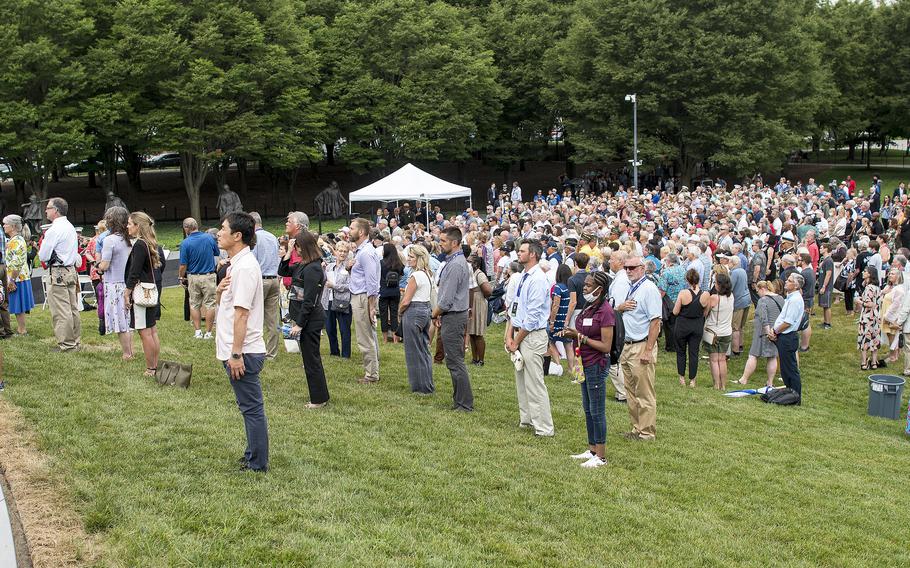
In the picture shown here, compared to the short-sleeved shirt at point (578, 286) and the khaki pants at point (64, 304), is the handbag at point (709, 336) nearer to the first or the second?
the short-sleeved shirt at point (578, 286)

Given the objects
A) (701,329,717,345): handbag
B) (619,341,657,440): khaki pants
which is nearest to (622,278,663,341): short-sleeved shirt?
(619,341,657,440): khaki pants

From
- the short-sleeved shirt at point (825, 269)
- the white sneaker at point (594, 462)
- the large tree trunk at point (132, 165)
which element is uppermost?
the large tree trunk at point (132, 165)

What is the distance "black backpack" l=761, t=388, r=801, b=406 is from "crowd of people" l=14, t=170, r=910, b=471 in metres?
0.12

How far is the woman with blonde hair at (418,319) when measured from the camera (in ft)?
30.3

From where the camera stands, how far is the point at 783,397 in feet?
37.5

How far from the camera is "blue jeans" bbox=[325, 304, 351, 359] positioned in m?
11.0

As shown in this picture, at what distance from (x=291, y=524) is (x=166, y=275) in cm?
1669

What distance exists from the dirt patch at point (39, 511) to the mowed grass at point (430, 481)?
0.10m

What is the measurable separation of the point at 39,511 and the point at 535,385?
4.41m

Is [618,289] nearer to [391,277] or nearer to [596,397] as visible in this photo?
[596,397]

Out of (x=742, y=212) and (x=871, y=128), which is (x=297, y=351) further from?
(x=871, y=128)

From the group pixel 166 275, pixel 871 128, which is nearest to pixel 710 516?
pixel 166 275

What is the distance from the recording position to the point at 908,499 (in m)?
7.44

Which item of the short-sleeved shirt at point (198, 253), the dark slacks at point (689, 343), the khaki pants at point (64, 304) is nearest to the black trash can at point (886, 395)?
the dark slacks at point (689, 343)
